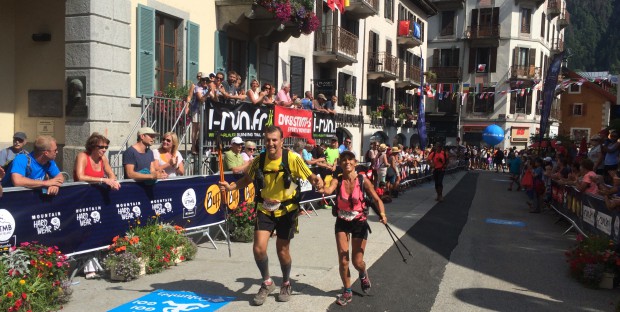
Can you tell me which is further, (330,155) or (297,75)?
(297,75)

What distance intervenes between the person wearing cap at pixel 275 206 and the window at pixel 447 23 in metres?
47.4

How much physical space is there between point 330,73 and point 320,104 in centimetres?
847

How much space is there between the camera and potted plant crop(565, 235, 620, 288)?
7.17 meters

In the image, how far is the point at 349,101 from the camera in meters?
26.3

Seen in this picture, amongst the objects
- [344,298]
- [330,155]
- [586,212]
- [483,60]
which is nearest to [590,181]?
[586,212]

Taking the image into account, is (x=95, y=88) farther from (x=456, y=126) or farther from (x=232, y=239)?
(x=456, y=126)

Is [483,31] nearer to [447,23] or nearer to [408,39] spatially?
[447,23]

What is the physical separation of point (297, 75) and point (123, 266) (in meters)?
14.0

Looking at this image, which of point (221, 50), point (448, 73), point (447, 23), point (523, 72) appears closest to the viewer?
point (221, 50)

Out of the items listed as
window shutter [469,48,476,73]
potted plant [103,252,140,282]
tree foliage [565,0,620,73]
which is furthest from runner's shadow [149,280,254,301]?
tree foliage [565,0,620,73]

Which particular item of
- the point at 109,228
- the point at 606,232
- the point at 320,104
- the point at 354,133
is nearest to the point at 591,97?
the point at 354,133

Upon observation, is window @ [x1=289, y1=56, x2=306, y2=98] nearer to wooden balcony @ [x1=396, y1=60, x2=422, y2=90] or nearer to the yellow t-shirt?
the yellow t-shirt

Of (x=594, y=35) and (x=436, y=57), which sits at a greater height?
(x=594, y=35)

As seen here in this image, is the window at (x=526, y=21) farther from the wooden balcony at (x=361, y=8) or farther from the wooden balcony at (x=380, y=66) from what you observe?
the wooden balcony at (x=361, y=8)
